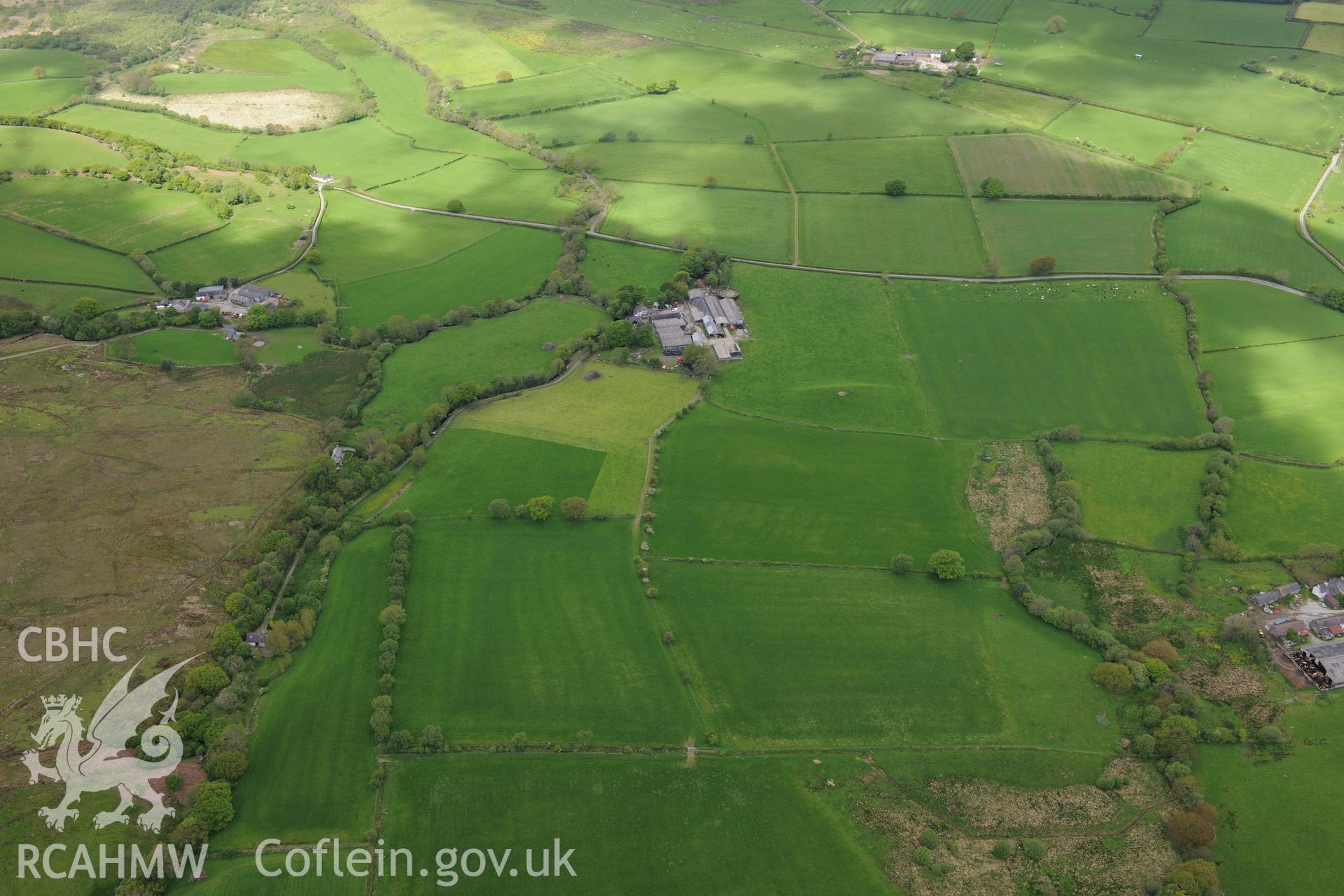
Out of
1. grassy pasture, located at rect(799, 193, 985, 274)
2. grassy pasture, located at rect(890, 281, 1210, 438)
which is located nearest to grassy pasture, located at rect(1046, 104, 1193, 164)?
grassy pasture, located at rect(799, 193, 985, 274)

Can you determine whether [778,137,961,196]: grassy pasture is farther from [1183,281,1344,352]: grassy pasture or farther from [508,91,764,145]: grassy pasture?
[1183,281,1344,352]: grassy pasture

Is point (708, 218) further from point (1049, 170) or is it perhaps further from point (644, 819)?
point (644, 819)

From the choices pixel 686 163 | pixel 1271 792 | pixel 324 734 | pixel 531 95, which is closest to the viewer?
pixel 1271 792

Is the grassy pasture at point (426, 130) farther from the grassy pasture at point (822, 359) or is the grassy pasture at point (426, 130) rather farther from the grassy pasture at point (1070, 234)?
the grassy pasture at point (1070, 234)

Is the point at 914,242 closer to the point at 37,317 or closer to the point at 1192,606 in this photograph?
the point at 1192,606

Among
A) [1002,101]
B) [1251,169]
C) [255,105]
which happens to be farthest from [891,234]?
[255,105]

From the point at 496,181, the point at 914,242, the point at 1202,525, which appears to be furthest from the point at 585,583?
the point at 496,181
